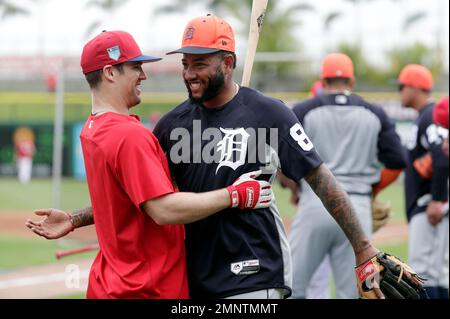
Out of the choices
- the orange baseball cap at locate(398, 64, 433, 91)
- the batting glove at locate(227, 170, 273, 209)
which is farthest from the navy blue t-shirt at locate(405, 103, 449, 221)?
Result: the batting glove at locate(227, 170, 273, 209)

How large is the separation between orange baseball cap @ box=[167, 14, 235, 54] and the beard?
13 cm

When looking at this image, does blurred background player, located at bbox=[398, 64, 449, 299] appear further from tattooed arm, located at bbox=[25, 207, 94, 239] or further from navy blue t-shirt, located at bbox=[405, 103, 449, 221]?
tattooed arm, located at bbox=[25, 207, 94, 239]

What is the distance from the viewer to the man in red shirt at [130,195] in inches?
154

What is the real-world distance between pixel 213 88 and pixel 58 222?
3.75ft

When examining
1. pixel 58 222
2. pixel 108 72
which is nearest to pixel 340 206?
pixel 108 72

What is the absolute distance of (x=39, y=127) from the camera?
2770 cm

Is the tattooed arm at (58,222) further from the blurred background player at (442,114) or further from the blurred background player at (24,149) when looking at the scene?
the blurred background player at (24,149)

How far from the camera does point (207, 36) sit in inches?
166

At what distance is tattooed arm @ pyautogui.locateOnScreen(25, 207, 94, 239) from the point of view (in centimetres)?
442

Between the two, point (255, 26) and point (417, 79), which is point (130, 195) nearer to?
point (255, 26)

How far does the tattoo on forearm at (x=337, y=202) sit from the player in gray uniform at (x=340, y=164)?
9.14 feet

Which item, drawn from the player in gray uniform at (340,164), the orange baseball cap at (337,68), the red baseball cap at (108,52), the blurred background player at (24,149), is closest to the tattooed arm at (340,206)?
the red baseball cap at (108,52)
